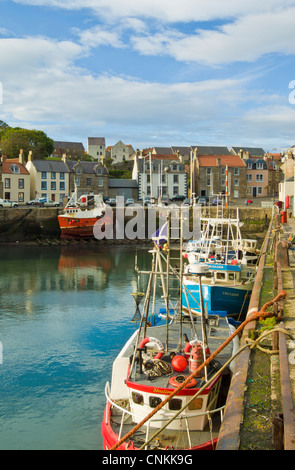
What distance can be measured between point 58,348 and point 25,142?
6718 cm

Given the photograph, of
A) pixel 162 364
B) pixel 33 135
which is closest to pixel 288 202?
pixel 162 364

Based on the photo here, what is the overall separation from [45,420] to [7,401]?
1.64 m

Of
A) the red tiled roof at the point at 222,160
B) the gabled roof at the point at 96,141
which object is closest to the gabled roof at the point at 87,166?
the red tiled roof at the point at 222,160

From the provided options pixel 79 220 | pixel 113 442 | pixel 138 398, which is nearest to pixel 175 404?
pixel 138 398

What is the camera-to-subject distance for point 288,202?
47.9 meters

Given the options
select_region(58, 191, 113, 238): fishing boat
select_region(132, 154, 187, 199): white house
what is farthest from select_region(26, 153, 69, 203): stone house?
select_region(58, 191, 113, 238): fishing boat

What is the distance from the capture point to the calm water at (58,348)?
11008 mm

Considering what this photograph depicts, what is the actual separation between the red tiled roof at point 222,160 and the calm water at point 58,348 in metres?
35.6

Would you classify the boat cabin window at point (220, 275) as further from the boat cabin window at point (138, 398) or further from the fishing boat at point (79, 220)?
→ the fishing boat at point (79, 220)

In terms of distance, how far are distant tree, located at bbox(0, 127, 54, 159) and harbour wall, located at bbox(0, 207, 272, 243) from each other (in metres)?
29.8

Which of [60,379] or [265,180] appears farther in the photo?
[265,180]

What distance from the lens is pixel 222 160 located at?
213 ft

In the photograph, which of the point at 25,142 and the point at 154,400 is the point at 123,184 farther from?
the point at 154,400
